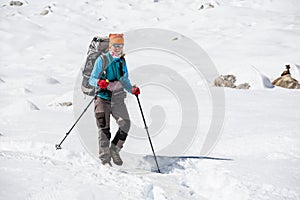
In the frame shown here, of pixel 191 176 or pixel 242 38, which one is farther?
pixel 242 38

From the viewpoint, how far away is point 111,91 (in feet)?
15.4

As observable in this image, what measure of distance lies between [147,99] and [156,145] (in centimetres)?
382

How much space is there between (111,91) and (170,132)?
2.15 m

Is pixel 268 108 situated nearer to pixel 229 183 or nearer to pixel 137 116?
pixel 137 116

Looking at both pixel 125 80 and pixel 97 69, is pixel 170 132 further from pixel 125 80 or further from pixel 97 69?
pixel 97 69

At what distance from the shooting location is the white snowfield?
3.71 m

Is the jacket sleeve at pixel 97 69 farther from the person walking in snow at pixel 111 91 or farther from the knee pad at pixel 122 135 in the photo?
the knee pad at pixel 122 135

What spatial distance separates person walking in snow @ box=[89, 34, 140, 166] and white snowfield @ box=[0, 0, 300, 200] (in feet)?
1.03

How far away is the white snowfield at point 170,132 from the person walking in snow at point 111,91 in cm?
31

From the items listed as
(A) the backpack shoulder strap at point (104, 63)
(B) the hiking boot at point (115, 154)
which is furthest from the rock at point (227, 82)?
(A) the backpack shoulder strap at point (104, 63)

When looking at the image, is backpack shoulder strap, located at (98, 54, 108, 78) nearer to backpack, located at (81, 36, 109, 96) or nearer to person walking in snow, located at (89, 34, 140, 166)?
person walking in snow, located at (89, 34, 140, 166)

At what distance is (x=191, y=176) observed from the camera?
14.8 ft

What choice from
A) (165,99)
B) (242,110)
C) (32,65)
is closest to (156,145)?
(242,110)

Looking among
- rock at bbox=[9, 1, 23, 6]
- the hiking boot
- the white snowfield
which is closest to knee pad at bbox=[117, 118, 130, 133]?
the hiking boot
